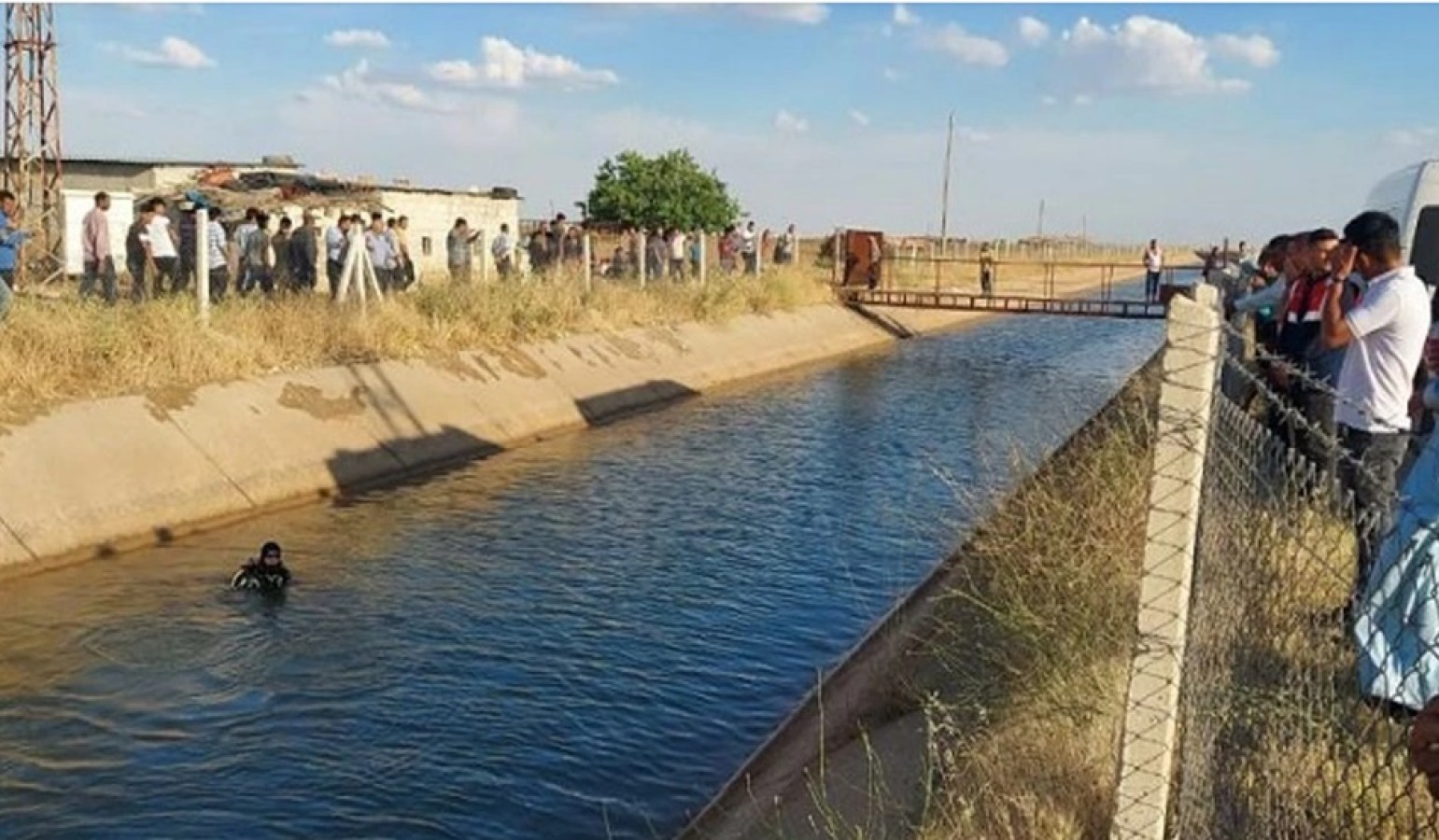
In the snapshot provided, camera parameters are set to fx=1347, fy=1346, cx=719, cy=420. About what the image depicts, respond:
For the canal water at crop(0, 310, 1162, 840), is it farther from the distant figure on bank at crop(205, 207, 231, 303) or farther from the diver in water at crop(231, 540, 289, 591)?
the distant figure on bank at crop(205, 207, 231, 303)

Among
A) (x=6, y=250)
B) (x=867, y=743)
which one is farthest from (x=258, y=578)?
(x=867, y=743)

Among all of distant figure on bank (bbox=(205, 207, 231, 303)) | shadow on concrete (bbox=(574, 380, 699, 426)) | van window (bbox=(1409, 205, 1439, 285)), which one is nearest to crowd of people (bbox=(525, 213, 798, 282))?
shadow on concrete (bbox=(574, 380, 699, 426))

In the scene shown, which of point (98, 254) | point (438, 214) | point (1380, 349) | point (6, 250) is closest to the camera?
point (1380, 349)

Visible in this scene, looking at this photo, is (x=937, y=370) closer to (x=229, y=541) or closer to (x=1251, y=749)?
(x=229, y=541)

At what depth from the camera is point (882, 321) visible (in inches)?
1566

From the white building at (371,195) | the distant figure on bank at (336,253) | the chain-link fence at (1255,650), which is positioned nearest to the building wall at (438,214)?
the white building at (371,195)

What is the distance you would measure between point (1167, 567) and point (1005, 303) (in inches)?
1384

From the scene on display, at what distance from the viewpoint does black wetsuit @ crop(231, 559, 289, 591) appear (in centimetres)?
1080

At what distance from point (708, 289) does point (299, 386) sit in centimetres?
1511

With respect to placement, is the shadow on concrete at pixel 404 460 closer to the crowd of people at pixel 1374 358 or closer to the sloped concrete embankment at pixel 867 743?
the sloped concrete embankment at pixel 867 743

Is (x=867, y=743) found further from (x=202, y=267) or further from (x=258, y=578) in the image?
(x=202, y=267)

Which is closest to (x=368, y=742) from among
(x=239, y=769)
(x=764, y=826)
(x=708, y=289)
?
(x=239, y=769)

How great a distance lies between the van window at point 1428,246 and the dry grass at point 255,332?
40.8 ft

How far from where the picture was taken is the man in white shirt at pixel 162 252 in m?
17.8
